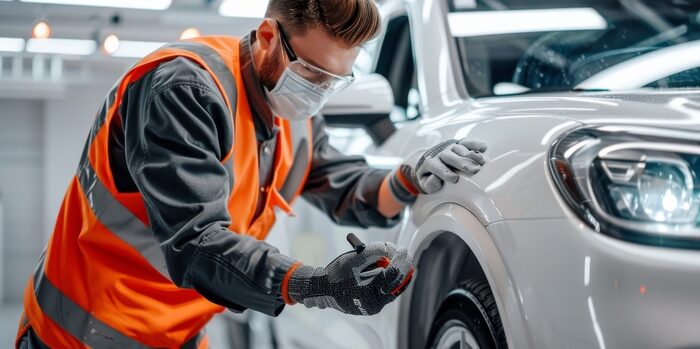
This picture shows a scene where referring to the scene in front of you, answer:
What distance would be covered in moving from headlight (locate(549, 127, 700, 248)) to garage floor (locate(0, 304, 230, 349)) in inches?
96.1

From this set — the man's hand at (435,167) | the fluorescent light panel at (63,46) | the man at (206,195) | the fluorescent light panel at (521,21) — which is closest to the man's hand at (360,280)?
the man at (206,195)

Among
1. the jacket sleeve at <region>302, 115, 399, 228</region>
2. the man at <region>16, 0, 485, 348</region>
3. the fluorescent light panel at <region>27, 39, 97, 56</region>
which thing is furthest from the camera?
the fluorescent light panel at <region>27, 39, 97, 56</region>

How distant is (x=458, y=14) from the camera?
2555mm

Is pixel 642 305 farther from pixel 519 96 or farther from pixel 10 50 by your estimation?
pixel 10 50

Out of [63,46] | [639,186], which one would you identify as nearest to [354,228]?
[639,186]

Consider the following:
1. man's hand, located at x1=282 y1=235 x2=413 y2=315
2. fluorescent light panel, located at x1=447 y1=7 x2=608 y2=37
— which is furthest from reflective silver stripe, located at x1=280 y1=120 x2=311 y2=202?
man's hand, located at x1=282 y1=235 x2=413 y2=315

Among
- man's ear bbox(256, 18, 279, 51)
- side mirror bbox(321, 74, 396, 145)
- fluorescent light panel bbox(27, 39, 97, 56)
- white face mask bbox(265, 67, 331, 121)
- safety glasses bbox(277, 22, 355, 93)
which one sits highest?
man's ear bbox(256, 18, 279, 51)

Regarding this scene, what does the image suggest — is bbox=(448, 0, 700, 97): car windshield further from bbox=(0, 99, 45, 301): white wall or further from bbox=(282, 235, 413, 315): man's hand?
bbox=(0, 99, 45, 301): white wall

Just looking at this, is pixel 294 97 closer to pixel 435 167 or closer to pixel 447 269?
pixel 435 167

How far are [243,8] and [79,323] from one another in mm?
6272

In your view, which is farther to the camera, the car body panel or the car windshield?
the car windshield

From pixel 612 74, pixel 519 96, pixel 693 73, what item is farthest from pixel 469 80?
pixel 693 73

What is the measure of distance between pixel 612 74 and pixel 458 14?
526 mm

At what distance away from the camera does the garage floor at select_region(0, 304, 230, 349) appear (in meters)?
4.37
